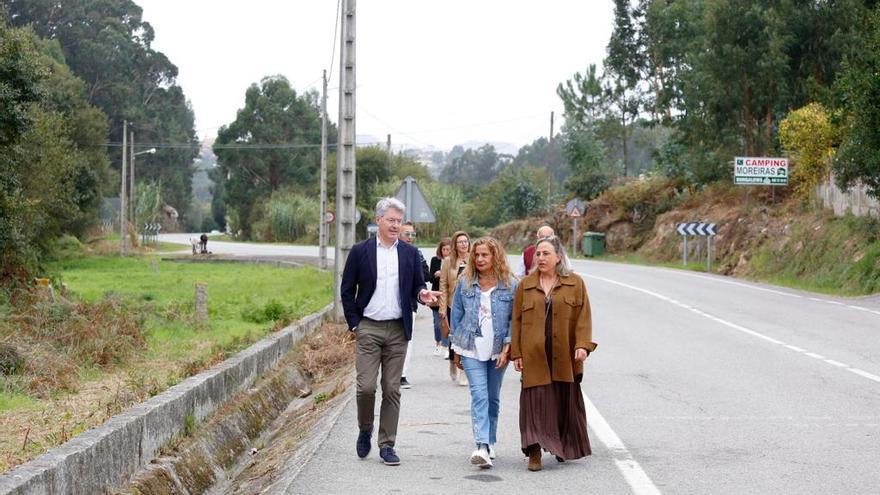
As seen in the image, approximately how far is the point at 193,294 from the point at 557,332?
22490mm

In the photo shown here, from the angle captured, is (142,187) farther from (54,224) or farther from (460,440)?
(460,440)

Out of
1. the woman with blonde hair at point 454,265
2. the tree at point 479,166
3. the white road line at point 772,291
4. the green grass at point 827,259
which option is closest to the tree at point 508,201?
the white road line at point 772,291

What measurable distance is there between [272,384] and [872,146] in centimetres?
1962

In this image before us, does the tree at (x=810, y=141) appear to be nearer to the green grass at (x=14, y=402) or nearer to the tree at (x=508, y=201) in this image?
the green grass at (x=14, y=402)

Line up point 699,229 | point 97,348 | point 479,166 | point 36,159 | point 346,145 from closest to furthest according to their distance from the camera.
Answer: point 97,348
point 346,145
point 36,159
point 699,229
point 479,166

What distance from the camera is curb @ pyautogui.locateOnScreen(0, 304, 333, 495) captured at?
6035mm

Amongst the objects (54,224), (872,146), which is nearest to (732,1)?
(872,146)

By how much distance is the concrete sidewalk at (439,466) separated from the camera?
7773 mm

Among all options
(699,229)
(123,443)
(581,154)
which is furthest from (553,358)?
(581,154)

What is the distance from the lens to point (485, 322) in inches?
338

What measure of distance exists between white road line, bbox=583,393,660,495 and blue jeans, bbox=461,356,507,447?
0.95m

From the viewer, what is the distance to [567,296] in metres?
8.27

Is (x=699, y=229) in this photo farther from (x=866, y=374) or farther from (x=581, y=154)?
(x=581, y=154)

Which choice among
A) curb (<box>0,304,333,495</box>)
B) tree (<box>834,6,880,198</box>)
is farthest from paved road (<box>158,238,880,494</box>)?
tree (<box>834,6,880,198</box>)
